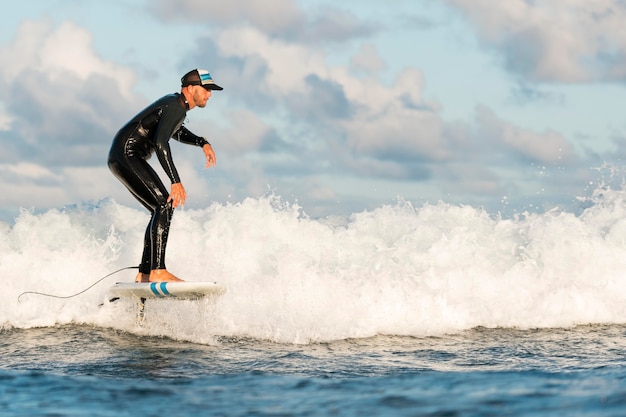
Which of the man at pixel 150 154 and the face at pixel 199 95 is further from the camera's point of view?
the face at pixel 199 95

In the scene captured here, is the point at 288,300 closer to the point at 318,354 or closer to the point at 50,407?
the point at 318,354

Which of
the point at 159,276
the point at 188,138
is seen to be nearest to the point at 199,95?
the point at 188,138

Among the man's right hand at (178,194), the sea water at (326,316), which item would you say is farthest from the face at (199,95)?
the sea water at (326,316)

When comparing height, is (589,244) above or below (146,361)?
above

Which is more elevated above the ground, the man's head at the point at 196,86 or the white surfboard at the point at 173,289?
the man's head at the point at 196,86

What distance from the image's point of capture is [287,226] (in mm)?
13875

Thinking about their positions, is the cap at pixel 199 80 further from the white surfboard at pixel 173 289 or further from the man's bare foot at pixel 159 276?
the white surfboard at pixel 173 289

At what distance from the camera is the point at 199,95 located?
9.23m

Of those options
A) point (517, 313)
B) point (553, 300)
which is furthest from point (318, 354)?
point (553, 300)

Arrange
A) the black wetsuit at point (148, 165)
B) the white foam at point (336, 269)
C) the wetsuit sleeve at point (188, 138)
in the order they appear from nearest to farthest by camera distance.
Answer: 1. the black wetsuit at point (148, 165)
2. the wetsuit sleeve at point (188, 138)
3. the white foam at point (336, 269)

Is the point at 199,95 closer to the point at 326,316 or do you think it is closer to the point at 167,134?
the point at 167,134

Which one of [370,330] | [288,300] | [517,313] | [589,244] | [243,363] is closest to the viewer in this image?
[243,363]

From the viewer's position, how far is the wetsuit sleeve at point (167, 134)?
8.60m

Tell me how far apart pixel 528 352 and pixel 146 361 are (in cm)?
411
